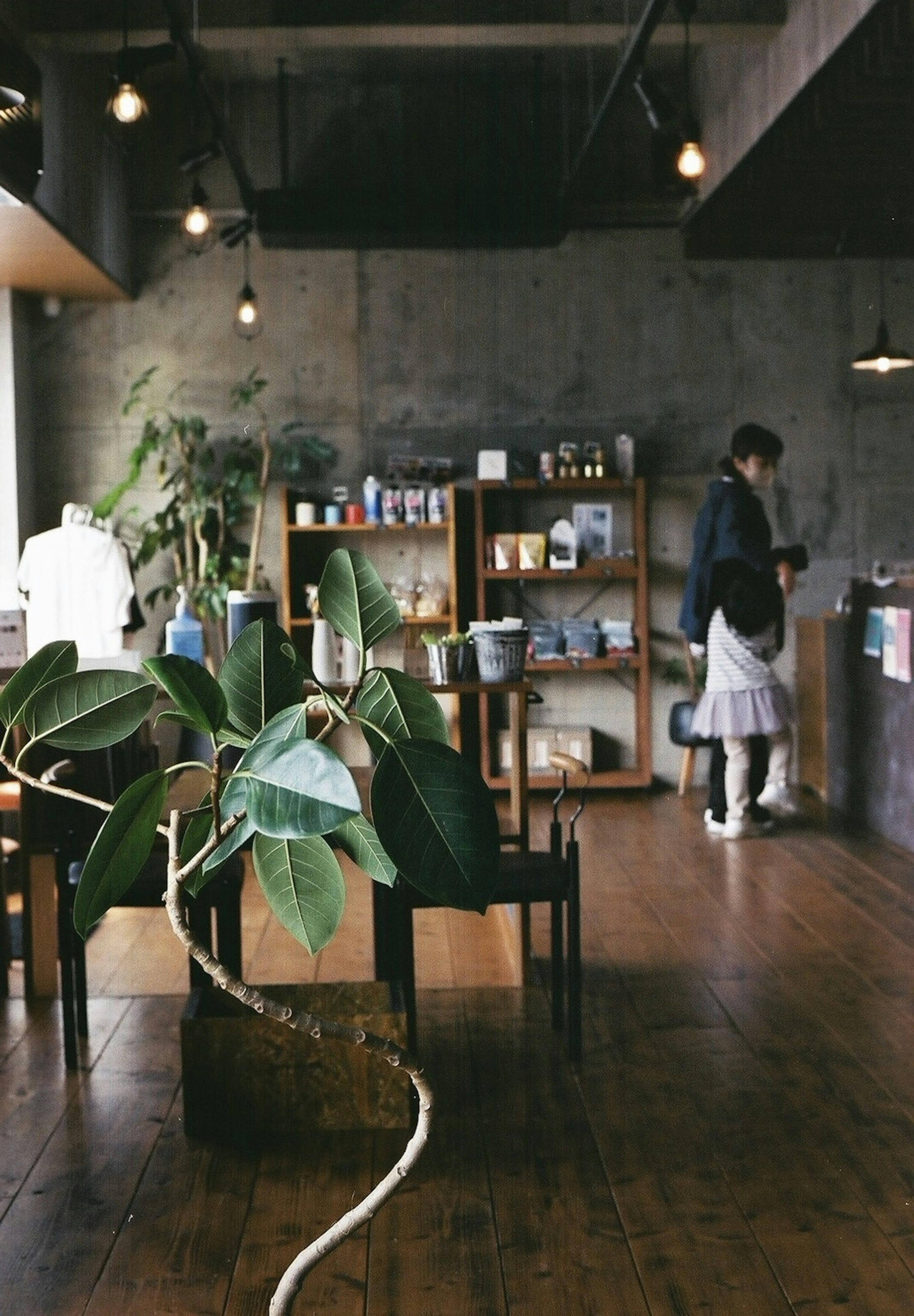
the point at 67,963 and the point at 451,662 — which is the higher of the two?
the point at 451,662

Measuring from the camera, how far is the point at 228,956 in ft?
11.1

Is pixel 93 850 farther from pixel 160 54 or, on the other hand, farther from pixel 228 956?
pixel 160 54

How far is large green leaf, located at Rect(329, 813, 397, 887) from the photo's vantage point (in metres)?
1.50

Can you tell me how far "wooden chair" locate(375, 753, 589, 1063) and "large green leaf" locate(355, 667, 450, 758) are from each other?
5.46ft

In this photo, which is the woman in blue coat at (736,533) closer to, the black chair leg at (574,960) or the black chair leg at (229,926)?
the black chair leg at (574,960)

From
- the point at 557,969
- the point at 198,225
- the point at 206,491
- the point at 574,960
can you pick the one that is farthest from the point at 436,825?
the point at 206,491

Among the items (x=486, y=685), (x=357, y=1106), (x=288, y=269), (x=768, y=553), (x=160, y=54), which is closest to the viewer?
(x=357, y=1106)

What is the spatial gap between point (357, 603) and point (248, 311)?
5.66m

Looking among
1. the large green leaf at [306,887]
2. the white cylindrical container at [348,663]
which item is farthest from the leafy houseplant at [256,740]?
the white cylindrical container at [348,663]

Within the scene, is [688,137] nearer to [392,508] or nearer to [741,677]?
[741,677]

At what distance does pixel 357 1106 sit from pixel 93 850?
5.65ft

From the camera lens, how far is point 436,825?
123 cm

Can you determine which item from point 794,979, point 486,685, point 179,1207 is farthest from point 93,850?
point 794,979

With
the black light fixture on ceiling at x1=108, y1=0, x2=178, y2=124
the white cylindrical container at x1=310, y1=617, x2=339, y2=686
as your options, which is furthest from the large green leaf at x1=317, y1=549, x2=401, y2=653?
the black light fixture on ceiling at x1=108, y1=0, x2=178, y2=124
